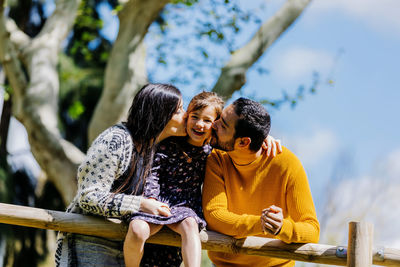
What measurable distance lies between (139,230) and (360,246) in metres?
1.08

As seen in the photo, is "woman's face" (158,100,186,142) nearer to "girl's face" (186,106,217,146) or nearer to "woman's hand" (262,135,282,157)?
"girl's face" (186,106,217,146)

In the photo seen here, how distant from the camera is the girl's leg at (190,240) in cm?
251

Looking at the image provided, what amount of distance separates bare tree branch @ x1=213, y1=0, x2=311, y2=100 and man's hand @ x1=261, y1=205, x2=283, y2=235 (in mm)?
3093

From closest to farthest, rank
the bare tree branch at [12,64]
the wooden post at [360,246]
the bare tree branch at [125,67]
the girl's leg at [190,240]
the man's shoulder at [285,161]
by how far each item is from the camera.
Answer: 1. the girl's leg at [190,240]
2. the wooden post at [360,246]
3. the man's shoulder at [285,161]
4. the bare tree branch at [125,67]
5. the bare tree branch at [12,64]

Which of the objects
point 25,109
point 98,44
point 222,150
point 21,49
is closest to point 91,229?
point 222,150

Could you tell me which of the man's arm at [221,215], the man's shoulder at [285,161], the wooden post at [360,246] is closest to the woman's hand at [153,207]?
the man's arm at [221,215]

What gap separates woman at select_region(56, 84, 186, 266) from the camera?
2566 mm

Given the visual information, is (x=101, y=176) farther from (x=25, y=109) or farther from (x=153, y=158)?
(x=25, y=109)

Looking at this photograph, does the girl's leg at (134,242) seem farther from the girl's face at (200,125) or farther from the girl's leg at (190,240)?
the girl's face at (200,125)

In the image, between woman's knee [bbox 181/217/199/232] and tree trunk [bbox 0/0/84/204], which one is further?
tree trunk [bbox 0/0/84/204]

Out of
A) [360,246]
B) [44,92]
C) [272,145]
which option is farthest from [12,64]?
[360,246]

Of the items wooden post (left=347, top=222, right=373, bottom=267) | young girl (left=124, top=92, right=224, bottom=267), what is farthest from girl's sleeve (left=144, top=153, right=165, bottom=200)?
wooden post (left=347, top=222, right=373, bottom=267)

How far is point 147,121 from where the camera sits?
2.74m

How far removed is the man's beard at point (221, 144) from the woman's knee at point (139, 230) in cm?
64
